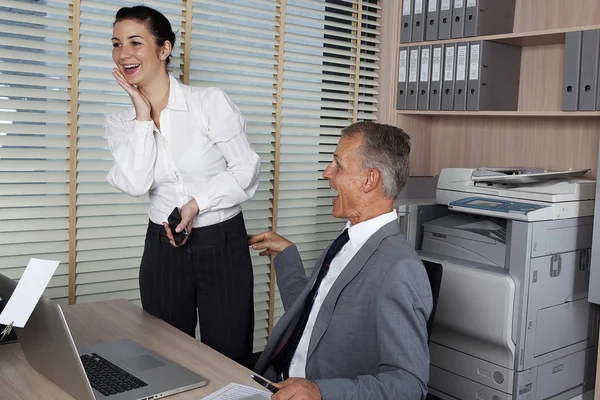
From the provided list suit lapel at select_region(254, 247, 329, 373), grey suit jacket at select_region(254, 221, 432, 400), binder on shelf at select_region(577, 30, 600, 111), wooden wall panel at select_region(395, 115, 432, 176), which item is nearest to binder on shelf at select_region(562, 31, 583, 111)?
binder on shelf at select_region(577, 30, 600, 111)

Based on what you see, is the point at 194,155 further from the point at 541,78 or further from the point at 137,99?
the point at 541,78

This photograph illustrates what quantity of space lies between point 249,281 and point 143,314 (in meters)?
0.52

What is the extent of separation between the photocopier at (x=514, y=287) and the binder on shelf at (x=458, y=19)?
2.35ft

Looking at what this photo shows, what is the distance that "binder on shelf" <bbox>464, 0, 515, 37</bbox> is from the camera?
325 centimetres

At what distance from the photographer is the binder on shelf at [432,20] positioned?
11.2 ft

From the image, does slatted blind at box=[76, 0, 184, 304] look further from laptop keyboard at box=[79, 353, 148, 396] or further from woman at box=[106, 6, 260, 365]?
laptop keyboard at box=[79, 353, 148, 396]

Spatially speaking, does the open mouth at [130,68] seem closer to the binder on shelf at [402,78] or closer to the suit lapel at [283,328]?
the suit lapel at [283,328]

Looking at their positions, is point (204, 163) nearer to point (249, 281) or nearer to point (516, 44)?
point (249, 281)

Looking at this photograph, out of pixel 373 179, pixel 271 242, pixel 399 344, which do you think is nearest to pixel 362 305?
pixel 399 344

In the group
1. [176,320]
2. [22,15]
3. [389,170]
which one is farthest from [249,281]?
[22,15]

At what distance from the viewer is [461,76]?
3307 mm

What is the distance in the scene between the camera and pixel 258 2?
3.22 metres

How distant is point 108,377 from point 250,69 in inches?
81.2

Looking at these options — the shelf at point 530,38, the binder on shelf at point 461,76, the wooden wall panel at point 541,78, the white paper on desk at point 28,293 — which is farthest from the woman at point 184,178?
the wooden wall panel at point 541,78
